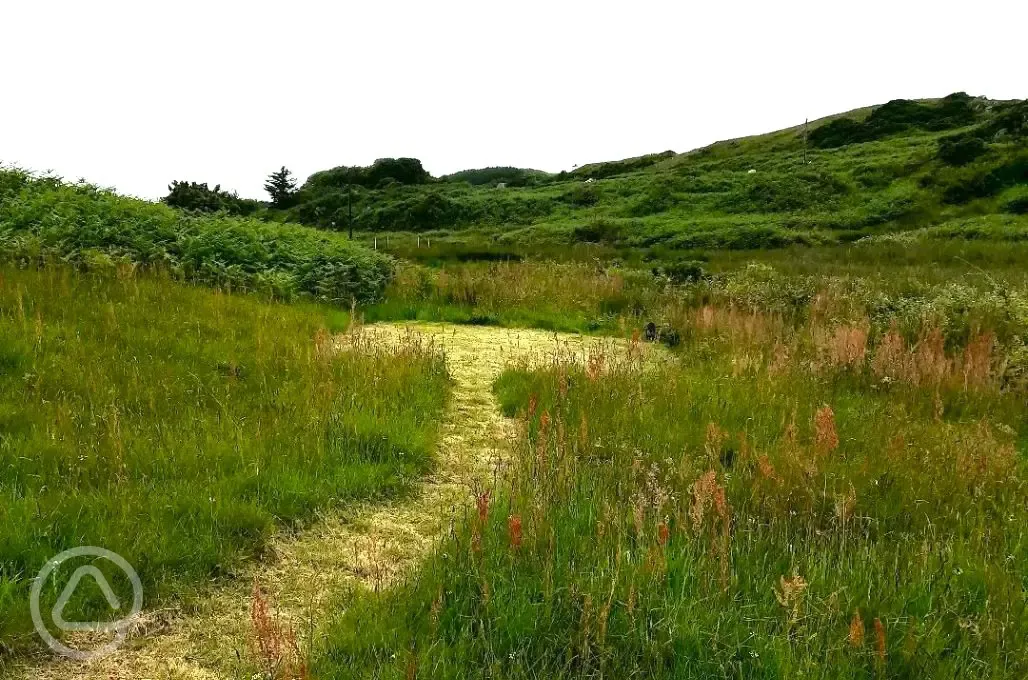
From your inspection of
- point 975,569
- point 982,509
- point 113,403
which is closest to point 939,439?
point 982,509

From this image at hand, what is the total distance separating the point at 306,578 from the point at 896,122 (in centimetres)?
7072

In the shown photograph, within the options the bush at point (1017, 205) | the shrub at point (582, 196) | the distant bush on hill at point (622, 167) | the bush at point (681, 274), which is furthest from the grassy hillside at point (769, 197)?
the bush at point (681, 274)

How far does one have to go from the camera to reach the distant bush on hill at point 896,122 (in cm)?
5847

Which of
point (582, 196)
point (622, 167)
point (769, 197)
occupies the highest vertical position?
point (622, 167)

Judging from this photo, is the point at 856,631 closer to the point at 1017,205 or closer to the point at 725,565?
the point at 725,565

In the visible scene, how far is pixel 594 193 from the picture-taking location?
179ft

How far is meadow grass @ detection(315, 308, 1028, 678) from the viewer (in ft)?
8.74

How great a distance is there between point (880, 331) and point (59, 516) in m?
9.47

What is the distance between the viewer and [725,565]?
9.93ft

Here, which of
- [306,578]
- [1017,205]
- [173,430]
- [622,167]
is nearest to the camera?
[306,578]

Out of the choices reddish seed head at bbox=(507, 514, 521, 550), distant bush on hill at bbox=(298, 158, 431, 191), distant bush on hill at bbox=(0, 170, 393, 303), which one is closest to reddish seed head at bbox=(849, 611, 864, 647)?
reddish seed head at bbox=(507, 514, 521, 550)

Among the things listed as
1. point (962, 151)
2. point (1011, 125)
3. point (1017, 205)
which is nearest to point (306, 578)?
point (1017, 205)

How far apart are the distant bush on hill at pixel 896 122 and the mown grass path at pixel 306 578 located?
215 feet

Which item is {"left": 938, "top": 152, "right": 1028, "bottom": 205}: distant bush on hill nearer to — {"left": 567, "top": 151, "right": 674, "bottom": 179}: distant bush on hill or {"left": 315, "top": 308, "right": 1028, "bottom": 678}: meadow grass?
{"left": 567, "top": 151, "right": 674, "bottom": 179}: distant bush on hill
